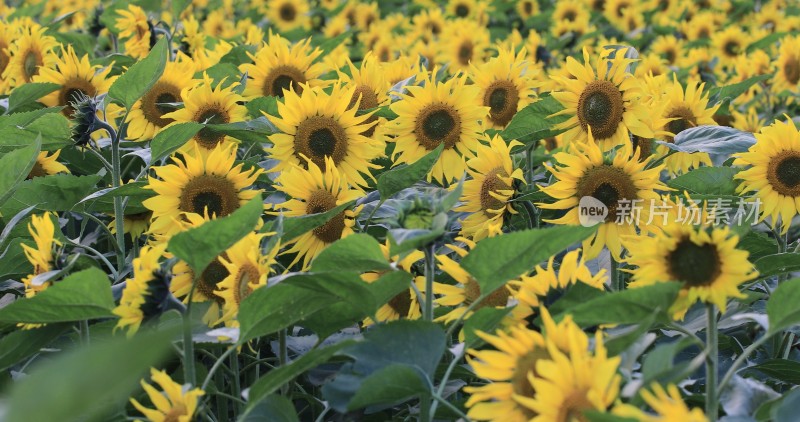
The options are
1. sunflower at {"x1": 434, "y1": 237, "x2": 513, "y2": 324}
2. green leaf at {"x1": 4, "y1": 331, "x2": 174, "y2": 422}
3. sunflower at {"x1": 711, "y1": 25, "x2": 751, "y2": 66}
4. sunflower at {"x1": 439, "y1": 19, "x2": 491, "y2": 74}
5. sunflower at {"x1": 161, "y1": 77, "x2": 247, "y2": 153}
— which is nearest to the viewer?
green leaf at {"x1": 4, "y1": 331, "x2": 174, "y2": 422}

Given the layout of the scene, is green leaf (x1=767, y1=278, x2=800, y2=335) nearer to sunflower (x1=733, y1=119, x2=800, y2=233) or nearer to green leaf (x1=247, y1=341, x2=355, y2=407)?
green leaf (x1=247, y1=341, x2=355, y2=407)

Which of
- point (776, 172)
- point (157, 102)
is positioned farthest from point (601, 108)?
point (157, 102)

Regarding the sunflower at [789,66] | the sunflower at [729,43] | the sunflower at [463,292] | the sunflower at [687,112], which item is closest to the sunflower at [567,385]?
the sunflower at [463,292]

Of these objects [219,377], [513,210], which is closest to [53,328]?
[219,377]

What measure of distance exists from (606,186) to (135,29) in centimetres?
258

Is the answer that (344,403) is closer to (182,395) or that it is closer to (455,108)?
(182,395)

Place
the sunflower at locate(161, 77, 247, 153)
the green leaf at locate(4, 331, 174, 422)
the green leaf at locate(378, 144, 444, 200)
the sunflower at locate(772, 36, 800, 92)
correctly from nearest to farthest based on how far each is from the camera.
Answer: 1. the green leaf at locate(4, 331, 174, 422)
2. the green leaf at locate(378, 144, 444, 200)
3. the sunflower at locate(161, 77, 247, 153)
4. the sunflower at locate(772, 36, 800, 92)

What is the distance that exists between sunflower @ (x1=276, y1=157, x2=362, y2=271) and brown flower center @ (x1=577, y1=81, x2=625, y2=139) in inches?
24.6

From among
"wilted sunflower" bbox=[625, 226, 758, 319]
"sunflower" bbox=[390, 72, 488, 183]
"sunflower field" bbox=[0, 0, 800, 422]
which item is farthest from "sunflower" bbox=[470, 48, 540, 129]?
"wilted sunflower" bbox=[625, 226, 758, 319]

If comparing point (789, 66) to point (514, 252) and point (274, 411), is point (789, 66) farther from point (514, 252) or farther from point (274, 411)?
point (274, 411)

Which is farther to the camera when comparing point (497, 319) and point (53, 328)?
A: point (53, 328)

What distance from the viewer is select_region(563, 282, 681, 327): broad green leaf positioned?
1462 mm

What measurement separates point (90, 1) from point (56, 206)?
5727 millimetres

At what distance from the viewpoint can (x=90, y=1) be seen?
7.68 meters
